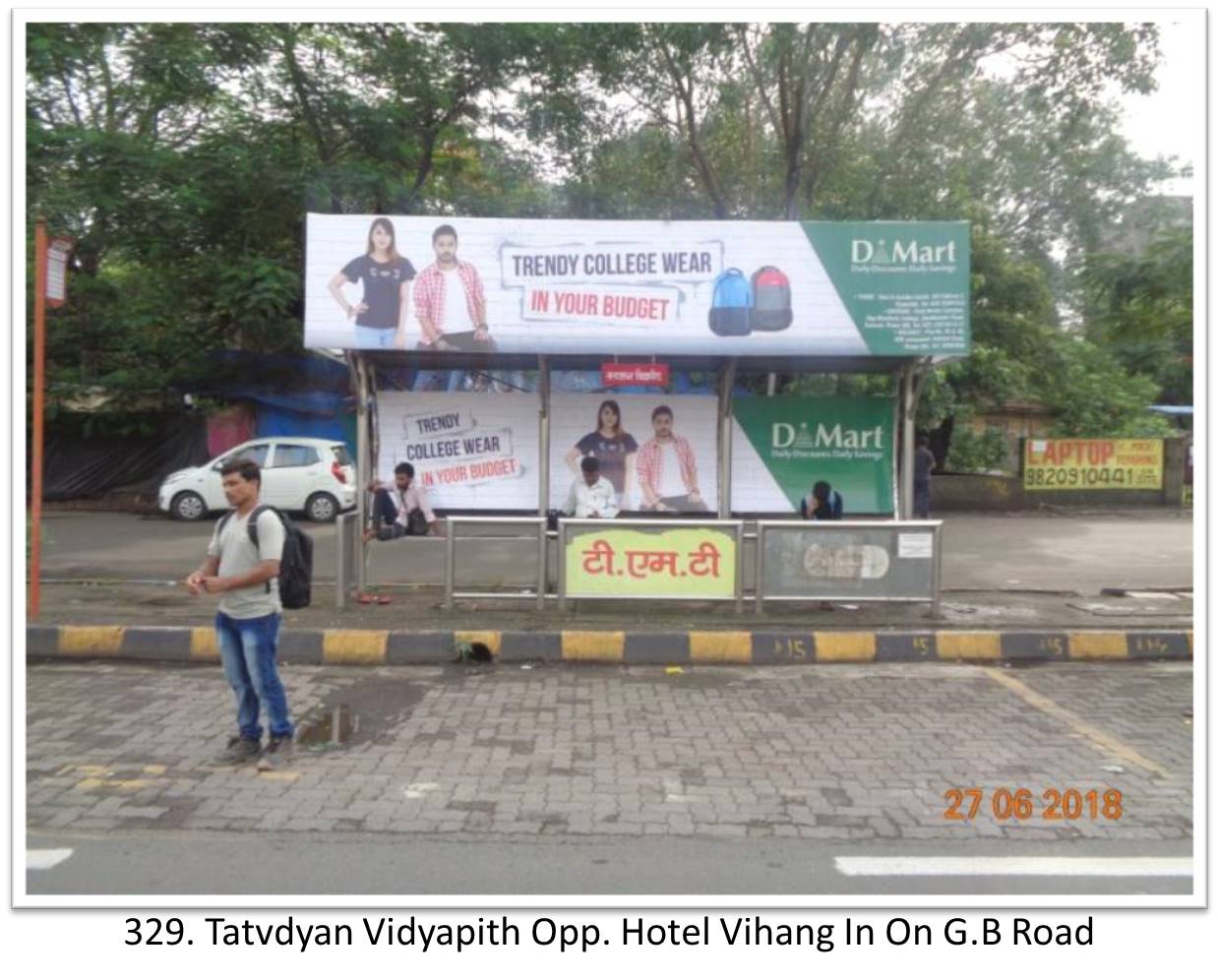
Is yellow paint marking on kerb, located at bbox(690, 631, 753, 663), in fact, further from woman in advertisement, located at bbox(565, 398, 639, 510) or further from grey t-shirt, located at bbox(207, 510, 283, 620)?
grey t-shirt, located at bbox(207, 510, 283, 620)

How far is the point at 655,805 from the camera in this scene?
185 inches

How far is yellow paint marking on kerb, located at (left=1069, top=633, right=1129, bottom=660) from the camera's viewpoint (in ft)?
26.4

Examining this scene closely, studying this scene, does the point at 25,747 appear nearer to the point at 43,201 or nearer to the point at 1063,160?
the point at 43,201

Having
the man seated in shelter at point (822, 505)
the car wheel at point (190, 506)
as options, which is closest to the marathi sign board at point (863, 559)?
the man seated in shelter at point (822, 505)

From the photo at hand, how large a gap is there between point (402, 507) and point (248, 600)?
475 cm

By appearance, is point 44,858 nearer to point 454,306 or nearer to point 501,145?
point 454,306

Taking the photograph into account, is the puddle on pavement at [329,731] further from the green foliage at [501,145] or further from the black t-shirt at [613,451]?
the green foliage at [501,145]

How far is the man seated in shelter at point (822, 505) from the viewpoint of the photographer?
31.7 ft

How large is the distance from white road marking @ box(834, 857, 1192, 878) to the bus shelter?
464 centimetres

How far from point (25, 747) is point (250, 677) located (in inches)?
53.4

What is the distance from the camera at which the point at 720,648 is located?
792 centimetres

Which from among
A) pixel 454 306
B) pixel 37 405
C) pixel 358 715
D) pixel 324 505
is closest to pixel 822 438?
pixel 454 306

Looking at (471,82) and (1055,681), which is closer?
(1055,681)
